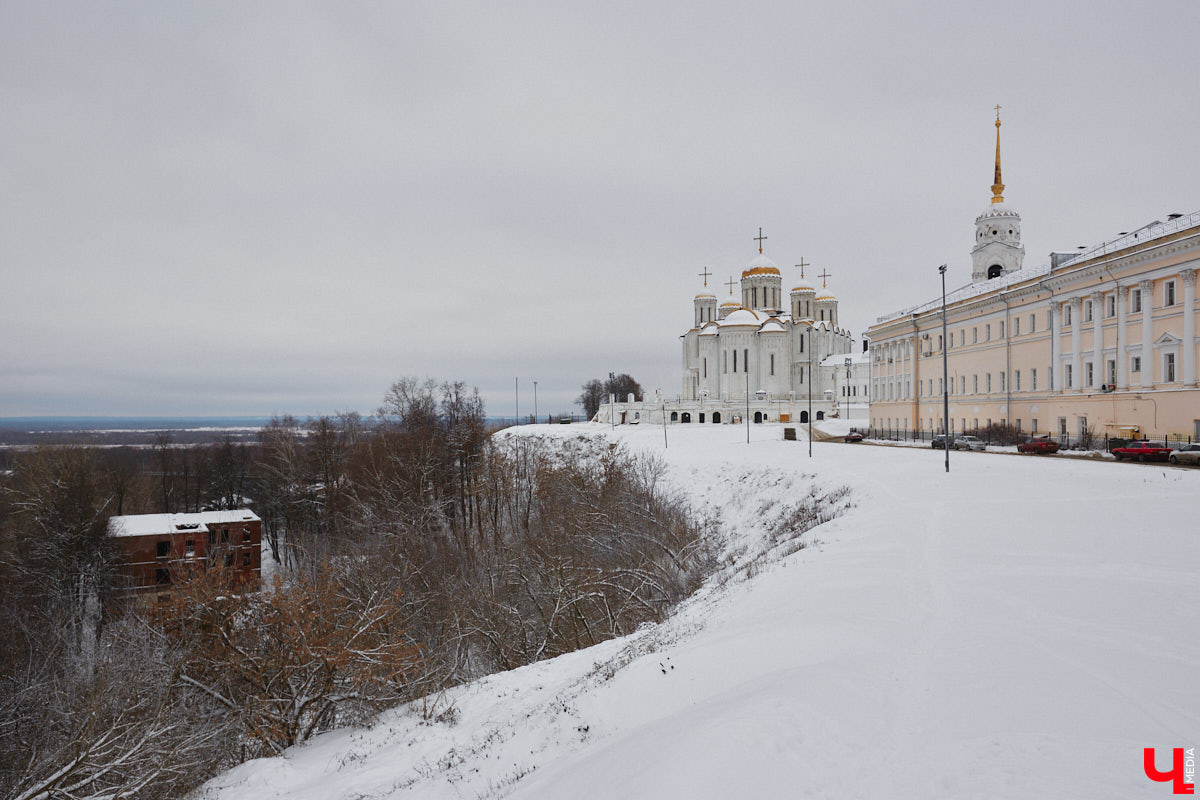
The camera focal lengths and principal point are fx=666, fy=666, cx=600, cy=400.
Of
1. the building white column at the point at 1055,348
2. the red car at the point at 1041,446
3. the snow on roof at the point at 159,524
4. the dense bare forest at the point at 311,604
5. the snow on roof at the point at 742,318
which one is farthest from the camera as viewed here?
the snow on roof at the point at 742,318

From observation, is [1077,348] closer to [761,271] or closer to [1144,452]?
[1144,452]

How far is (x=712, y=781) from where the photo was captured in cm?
674

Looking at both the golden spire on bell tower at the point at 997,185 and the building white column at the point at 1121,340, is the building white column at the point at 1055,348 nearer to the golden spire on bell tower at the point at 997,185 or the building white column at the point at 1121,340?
the building white column at the point at 1121,340

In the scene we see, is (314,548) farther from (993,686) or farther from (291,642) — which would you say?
(993,686)

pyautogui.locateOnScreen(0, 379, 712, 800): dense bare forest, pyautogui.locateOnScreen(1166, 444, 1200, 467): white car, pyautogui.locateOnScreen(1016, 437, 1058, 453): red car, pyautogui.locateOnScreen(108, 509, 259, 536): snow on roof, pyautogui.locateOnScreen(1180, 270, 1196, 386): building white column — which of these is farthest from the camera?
pyautogui.locateOnScreen(108, 509, 259, 536): snow on roof

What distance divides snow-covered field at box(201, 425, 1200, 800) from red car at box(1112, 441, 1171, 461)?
736 cm

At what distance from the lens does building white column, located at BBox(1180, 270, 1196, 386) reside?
105ft

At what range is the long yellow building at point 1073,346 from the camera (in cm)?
3328

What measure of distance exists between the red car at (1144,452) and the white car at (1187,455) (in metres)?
0.30

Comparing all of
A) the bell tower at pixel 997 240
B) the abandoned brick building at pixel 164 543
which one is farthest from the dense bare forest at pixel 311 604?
the bell tower at pixel 997 240

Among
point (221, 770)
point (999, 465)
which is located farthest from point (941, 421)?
point (221, 770)

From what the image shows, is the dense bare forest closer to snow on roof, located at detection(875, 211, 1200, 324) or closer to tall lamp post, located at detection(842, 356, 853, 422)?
snow on roof, located at detection(875, 211, 1200, 324)

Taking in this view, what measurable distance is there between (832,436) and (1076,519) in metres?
52.1

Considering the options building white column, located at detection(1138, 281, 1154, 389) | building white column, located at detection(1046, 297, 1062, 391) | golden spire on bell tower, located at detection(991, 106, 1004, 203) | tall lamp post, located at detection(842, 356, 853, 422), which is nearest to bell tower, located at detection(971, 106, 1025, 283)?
golden spire on bell tower, located at detection(991, 106, 1004, 203)
